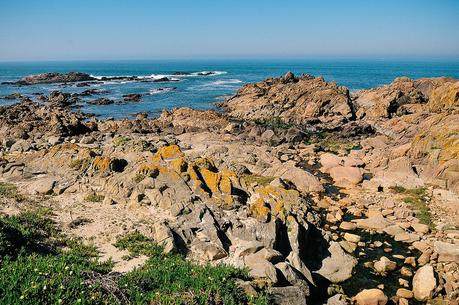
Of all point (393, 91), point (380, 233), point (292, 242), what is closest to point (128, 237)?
point (292, 242)

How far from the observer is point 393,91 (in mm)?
54312

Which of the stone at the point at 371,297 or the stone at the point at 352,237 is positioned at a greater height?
the stone at the point at 371,297

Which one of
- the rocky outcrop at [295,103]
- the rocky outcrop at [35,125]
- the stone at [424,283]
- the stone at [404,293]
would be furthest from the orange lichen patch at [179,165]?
the rocky outcrop at [295,103]

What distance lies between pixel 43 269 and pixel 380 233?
15.7 metres

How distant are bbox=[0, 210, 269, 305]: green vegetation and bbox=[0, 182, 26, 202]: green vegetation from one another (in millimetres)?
5786

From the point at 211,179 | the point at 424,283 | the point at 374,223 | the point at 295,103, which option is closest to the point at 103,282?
the point at 211,179

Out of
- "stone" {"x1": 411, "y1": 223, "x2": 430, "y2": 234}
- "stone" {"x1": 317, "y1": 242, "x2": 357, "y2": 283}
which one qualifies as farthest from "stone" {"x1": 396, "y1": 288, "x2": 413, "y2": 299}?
"stone" {"x1": 411, "y1": 223, "x2": 430, "y2": 234}

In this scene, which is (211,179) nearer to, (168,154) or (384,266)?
(168,154)

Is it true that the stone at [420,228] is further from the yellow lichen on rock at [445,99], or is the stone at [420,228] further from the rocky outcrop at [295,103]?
the rocky outcrop at [295,103]

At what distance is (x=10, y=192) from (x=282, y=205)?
1264 centimetres

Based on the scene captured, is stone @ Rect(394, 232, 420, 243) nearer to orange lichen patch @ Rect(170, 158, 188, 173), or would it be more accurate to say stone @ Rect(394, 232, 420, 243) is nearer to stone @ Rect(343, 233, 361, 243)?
stone @ Rect(343, 233, 361, 243)

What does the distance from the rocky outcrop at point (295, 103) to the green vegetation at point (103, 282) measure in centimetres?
3951

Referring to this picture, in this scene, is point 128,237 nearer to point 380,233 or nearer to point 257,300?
point 257,300

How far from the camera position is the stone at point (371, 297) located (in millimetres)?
12750
